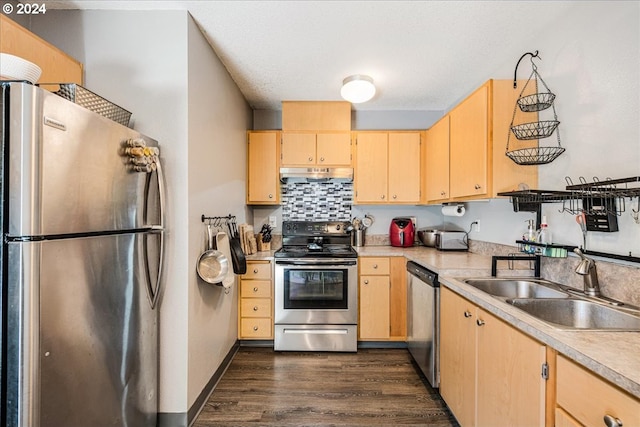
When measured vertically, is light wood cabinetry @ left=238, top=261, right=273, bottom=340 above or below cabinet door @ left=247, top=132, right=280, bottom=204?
below

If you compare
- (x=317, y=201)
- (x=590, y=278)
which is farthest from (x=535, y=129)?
(x=317, y=201)

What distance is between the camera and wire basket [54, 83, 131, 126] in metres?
1.28

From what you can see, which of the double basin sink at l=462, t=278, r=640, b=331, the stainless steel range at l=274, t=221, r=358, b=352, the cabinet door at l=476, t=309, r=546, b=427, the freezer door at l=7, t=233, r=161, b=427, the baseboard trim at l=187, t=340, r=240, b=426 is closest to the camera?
the freezer door at l=7, t=233, r=161, b=427

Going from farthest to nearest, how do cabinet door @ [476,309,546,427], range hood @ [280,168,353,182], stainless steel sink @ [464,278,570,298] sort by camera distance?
range hood @ [280,168,353,182] < stainless steel sink @ [464,278,570,298] < cabinet door @ [476,309,546,427]

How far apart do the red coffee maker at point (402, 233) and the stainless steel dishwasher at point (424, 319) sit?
55 cm

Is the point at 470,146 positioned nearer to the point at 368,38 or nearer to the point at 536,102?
the point at 536,102

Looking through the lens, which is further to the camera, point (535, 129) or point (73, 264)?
point (535, 129)

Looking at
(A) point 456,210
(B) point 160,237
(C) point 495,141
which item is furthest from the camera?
(A) point 456,210

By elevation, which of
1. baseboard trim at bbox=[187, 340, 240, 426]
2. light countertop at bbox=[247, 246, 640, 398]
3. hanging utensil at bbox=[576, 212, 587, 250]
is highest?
hanging utensil at bbox=[576, 212, 587, 250]

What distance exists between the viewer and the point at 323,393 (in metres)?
2.10

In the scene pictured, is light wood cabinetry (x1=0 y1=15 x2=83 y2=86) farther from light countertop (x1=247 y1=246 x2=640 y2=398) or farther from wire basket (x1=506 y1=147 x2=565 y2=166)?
wire basket (x1=506 y1=147 x2=565 y2=166)

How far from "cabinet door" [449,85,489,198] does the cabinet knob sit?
1363mm

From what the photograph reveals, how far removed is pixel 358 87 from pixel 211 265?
1.86 m

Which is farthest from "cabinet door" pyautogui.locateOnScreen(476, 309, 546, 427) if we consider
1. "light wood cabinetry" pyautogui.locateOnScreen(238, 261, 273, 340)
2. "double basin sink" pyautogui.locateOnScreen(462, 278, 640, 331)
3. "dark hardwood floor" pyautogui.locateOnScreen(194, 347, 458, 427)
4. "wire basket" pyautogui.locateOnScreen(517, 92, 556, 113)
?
"light wood cabinetry" pyautogui.locateOnScreen(238, 261, 273, 340)
